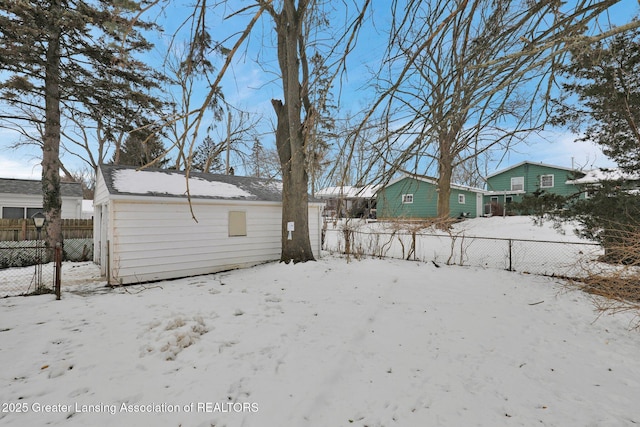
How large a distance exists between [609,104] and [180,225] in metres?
8.93

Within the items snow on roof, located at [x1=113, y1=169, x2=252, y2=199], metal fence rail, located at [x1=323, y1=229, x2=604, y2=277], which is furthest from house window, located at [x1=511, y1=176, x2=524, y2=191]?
snow on roof, located at [x1=113, y1=169, x2=252, y2=199]

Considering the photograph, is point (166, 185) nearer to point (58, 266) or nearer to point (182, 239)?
point (182, 239)

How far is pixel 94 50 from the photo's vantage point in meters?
8.77

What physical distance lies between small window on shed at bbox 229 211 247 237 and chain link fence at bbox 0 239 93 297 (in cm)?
343

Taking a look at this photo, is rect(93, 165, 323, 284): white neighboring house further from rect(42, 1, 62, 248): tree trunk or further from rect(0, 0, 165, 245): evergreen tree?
rect(0, 0, 165, 245): evergreen tree

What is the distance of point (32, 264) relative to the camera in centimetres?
866

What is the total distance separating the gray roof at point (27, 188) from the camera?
14053 mm

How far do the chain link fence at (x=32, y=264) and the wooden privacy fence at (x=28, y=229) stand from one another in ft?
3.23

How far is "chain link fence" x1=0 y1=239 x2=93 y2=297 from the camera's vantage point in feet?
18.5

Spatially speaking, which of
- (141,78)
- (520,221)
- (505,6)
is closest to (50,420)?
(505,6)

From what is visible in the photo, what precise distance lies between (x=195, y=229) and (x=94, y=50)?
6876 millimetres

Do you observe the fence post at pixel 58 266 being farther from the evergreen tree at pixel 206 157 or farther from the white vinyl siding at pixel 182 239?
the evergreen tree at pixel 206 157

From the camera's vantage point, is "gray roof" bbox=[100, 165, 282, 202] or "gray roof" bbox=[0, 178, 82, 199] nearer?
"gray roof" bbox=[100, 165, 282, 202]

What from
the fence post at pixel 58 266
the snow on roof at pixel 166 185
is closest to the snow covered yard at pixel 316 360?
the fence post at pixel 58 266
